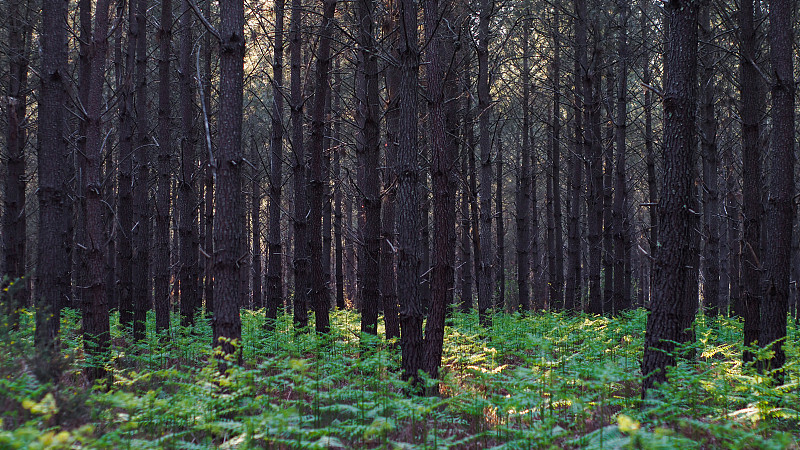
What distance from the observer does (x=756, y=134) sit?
8.12m

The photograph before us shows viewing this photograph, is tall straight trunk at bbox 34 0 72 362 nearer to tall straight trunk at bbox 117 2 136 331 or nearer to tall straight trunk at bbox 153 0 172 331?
tall straight trunk at bbox 117 2 136 331

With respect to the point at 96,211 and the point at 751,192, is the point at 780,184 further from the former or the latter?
the point at 96,211

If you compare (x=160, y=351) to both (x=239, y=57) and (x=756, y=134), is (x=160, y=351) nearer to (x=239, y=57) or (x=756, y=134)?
(x=239, y=57)

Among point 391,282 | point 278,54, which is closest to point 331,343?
point 391,282

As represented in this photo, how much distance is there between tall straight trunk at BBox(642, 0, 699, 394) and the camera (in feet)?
19.4

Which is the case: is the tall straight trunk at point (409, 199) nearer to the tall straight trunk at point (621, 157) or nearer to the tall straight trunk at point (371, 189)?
the tall straight trunk at point (371, 189)

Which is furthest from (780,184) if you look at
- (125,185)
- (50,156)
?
(125,185)

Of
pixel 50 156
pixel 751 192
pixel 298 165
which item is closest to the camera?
pixel 50 156

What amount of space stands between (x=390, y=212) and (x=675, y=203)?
5289 mm

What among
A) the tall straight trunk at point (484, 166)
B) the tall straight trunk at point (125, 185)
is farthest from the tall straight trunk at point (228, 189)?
the tall straight trunk at point (484, 166)

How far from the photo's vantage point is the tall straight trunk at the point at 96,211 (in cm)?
764

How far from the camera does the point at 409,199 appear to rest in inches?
264

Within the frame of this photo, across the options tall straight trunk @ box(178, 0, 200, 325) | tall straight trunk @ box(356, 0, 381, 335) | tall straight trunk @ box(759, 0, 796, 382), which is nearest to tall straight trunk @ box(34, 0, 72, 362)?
tall straight trunk @ box(178, 0, 200, 325)

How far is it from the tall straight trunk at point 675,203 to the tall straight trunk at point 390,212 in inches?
165
